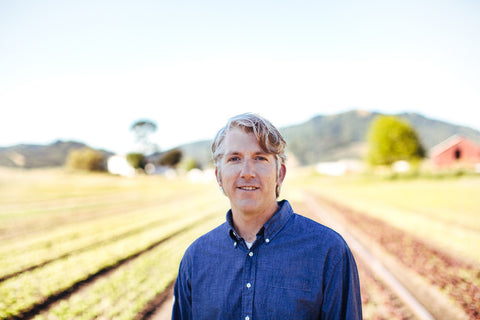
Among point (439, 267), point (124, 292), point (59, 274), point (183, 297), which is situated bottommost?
point (439, 267)

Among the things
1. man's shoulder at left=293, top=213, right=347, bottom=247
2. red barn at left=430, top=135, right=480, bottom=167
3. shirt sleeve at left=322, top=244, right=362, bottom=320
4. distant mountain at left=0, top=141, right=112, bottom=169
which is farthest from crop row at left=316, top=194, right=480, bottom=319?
red barn at left=430, top=135, right=480, bottom=167

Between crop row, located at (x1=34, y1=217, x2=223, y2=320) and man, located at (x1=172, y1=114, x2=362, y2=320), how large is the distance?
3.53 meters

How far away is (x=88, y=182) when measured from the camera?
3588cm

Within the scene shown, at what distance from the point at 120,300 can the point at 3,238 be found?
753 centimetres

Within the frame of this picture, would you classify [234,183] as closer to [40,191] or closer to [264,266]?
[264,266]

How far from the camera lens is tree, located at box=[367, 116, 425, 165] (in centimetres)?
7094

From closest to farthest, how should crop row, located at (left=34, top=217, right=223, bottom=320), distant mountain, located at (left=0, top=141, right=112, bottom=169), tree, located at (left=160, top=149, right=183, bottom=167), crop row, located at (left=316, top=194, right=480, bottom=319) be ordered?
crop row, located at (left=34, top=217, right=223, bottom=320)
crop row, located at (left=316, top=194, right=480, bottom=319)
distant mountain, located at (left=0, top=141, right=112, bottom=169)
tree, located at (left=160, top=149, right=183, bottom=167)

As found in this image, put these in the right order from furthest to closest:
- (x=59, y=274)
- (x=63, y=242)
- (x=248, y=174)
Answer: (x=63, y=242) → (x=59, y=274) → (x=248, y=174)

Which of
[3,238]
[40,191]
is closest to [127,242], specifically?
[3,238]

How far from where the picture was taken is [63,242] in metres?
9.70

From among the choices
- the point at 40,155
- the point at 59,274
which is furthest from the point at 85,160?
the point at 59,274

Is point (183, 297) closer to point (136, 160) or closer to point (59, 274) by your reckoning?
point (59, 274)

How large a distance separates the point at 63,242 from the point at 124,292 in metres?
5.14

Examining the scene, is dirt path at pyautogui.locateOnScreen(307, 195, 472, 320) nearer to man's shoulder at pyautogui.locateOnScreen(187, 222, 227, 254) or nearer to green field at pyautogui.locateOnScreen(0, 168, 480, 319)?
green field at pyautogui.locateOnScreen(0, 168, 480, 319)
